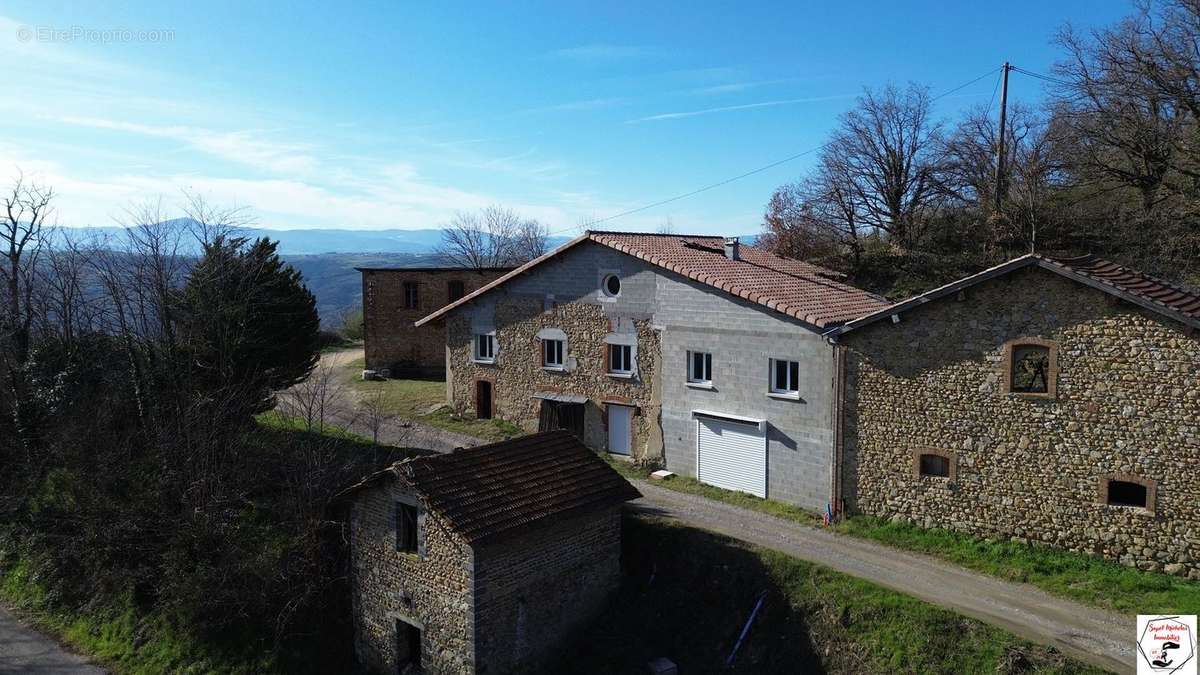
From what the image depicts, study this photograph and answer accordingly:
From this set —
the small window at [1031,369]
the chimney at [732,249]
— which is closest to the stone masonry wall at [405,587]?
the small window at [1031,369]

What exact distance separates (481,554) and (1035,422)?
11.2 metres

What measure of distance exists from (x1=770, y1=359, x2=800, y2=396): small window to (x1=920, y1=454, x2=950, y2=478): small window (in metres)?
3.29

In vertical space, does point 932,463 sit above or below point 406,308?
below

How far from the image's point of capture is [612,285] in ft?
77.6

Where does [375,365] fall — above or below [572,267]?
below

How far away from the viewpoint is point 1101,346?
15117 mm

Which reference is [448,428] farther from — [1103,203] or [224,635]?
[1103,203]

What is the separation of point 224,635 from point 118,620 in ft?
12.8

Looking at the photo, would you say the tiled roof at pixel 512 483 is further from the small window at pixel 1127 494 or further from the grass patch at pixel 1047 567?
the small window at pixel 1127 494

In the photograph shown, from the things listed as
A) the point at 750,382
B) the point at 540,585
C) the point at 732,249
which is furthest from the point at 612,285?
the point at 540,585

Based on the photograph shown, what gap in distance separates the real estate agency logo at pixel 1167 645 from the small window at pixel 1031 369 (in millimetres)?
4578

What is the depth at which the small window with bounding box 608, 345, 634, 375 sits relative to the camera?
23484 mm

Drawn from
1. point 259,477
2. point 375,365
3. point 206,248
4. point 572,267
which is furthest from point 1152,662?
point 375,365

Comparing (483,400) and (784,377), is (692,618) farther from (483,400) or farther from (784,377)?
(483,400)
